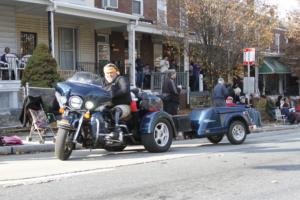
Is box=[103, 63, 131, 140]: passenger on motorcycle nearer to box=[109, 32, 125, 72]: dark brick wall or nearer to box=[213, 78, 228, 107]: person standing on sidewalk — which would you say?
box=[213, 78, 228, 107]: person standing on sidewalk

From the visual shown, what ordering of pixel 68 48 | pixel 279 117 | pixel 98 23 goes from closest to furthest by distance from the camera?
pixel 68 48, pixel 98 23, pixel 279 117

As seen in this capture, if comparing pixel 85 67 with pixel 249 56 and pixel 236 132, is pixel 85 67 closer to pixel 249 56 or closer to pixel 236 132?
pixel 249 56

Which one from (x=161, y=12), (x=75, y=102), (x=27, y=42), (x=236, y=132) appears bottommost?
(x=236, y=132)

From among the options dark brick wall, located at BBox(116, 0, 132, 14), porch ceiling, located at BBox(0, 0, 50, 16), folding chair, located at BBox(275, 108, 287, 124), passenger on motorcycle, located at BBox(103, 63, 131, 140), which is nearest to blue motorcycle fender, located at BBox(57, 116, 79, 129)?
passenger on motorcycle, located at BBox(103, 63, 131, 140)

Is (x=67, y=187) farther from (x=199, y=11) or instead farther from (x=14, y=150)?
(x=199, y=11)

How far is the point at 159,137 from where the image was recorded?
11164 millimetres

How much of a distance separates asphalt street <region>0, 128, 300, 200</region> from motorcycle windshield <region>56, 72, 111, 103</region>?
124 centimetres

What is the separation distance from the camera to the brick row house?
20.0m

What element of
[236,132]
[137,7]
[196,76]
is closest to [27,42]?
[137,7]

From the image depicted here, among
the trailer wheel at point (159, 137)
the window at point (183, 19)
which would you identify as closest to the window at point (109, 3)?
the window at point (183, 19)

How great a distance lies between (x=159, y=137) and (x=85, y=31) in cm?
1394

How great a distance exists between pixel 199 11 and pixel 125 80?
1216 cm

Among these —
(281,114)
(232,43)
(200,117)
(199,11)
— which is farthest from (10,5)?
(281,114)

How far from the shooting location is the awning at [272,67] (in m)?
37.7
